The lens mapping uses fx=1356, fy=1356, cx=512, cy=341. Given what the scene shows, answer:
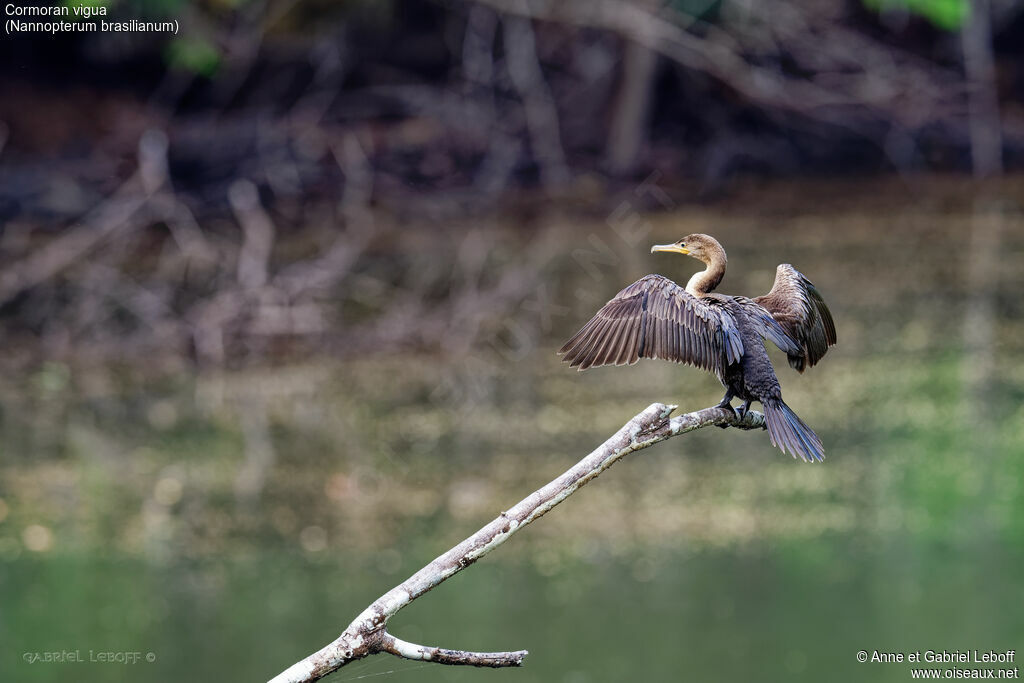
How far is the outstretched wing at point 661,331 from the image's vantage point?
4094 mm

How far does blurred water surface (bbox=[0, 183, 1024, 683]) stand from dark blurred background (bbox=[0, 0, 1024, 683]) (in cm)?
3

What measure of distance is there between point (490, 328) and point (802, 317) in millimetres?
7683

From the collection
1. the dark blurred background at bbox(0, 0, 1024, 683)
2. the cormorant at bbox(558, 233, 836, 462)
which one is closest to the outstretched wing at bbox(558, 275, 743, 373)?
the cormorant at bbox(558, 233, 836, 462)

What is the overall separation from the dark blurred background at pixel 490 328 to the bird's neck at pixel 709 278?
191cm

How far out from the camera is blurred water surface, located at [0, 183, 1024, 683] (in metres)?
7.19

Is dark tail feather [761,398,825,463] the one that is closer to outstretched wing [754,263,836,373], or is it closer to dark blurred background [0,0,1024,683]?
outstretched wing [754,263,836,373]

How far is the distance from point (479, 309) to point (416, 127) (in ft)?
19.4

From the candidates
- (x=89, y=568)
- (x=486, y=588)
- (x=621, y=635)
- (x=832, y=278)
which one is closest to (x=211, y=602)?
(x=89, y=568)

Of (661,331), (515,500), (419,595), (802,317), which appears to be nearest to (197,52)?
(515,500)

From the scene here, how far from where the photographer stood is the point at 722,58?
1623cm

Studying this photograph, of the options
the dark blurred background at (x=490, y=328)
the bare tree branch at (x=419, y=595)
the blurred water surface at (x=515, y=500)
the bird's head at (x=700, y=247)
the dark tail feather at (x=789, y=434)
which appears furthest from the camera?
the dark blurred background at (x=490, y=328)

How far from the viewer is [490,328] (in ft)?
39.4

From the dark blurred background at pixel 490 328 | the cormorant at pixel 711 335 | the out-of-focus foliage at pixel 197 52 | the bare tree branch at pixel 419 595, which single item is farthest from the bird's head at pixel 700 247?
the out-of-focus foliage at pixel 197 52

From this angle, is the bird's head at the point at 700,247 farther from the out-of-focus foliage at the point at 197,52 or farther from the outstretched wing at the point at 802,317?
the out-of-focus foliage at the point at 197,52
